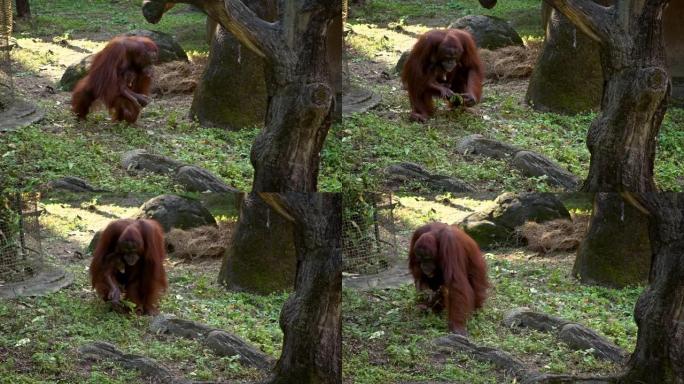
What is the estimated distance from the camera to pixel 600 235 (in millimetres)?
6051

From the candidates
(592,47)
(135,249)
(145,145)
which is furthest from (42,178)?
(592,47)

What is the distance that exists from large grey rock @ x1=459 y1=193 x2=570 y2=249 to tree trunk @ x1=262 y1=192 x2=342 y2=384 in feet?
2.40

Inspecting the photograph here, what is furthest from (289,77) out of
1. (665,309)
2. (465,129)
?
(665,309)

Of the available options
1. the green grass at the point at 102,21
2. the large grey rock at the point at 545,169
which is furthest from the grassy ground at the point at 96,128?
the large grey rock at the point at 545,169

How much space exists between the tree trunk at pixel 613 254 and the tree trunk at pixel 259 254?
158cm

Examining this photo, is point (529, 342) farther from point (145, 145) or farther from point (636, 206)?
point (145, 145)

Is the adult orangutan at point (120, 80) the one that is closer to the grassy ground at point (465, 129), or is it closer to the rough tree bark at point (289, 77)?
the rough tree bark at point (289, 77)

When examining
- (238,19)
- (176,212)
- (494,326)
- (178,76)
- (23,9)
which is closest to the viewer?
(238,19)

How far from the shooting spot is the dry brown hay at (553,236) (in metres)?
6.01

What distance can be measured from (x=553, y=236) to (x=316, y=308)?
1.35 meters

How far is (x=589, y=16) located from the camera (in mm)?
5137

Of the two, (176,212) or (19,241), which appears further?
(19,241)

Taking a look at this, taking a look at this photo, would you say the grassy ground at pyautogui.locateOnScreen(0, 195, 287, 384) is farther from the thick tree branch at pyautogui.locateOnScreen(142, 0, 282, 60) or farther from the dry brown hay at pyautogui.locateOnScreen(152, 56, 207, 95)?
the thick tree branch at pyautogui.locateOnScreen(142, 0, 282, 60)

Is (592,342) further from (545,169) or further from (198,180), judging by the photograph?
(198,180)
